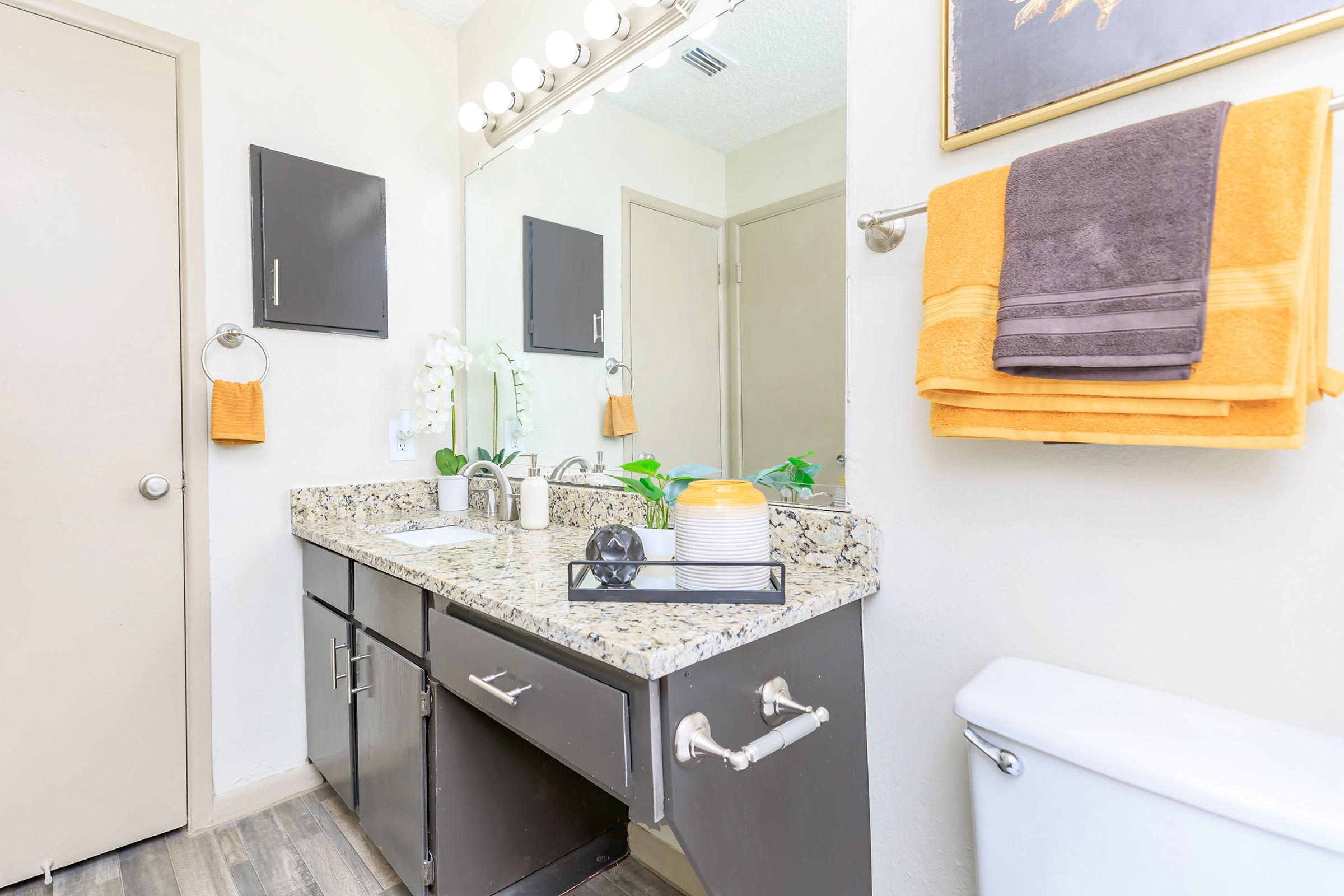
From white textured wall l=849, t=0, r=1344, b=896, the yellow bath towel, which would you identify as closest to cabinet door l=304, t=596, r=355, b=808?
white textured wall l=849, t=0, r=1344, b=896

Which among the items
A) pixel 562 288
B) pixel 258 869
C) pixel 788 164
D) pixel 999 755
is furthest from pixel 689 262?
pixel 258 869

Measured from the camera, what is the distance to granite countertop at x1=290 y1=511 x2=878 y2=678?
76cm

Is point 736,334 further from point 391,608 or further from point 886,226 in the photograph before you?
point 391,608

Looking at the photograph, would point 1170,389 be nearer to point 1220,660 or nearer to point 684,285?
point 1220,660

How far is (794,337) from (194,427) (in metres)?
1.52

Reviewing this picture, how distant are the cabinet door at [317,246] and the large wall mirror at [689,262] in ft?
1.08

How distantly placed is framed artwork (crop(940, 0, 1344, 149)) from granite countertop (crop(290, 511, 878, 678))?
2.35ft

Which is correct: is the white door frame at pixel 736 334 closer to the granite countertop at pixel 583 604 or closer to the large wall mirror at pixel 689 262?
the large wall mirror at pixel 689 262

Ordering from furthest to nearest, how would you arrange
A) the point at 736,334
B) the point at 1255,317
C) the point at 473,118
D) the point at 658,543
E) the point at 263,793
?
the point at 473,118, the point at 263,793, the point at 736,334, the point at 658,543, the point at 1255,317

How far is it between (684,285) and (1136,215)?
2.85ft

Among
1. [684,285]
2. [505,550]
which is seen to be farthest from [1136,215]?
[505,550]

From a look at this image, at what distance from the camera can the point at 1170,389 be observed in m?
0.68

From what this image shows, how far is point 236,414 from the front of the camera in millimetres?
1619

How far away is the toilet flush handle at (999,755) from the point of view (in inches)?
29.1
